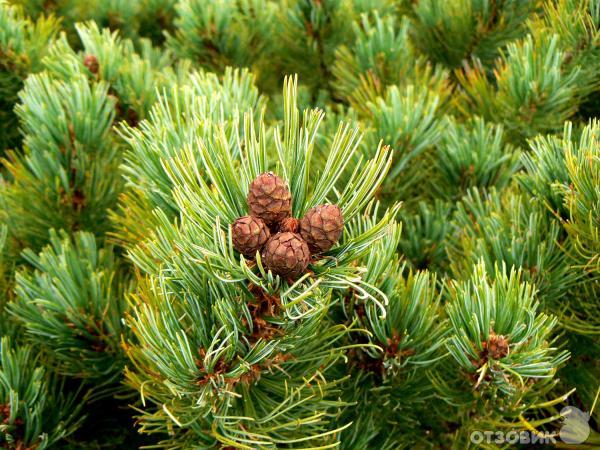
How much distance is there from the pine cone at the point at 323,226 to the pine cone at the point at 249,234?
0.10 ft

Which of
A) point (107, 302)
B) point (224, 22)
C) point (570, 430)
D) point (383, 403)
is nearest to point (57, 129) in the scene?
point (107, 302)

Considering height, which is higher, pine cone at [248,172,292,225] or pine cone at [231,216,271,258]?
pine cone at [248,172,292,225]

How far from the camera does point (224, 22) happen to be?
102cm

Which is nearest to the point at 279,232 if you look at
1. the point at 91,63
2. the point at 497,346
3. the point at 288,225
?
the point at 288,225

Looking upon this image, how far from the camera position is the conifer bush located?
0.50 meters

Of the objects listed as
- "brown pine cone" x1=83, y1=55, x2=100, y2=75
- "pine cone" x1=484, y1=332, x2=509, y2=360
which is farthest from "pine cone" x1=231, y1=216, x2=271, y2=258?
"brown pine cone" x1=83, y1=55, x2=100, y2=75

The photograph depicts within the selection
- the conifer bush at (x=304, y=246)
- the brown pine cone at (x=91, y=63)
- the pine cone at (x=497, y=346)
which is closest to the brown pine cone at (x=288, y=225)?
the conifer bush at (x=304, y=246)

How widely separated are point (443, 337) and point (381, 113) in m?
0.31

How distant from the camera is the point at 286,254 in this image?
0.45m

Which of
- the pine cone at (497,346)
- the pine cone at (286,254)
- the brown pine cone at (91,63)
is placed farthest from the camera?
the brown pine cone at (91,63)

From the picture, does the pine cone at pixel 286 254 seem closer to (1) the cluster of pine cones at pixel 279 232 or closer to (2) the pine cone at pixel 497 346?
(1) the cluster of pine cones at pixel 279 232

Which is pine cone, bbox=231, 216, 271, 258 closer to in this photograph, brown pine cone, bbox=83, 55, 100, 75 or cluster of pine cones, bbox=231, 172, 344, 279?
cluster of pine cones, bbox=231, 172, 344, 279

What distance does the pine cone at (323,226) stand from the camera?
455 mm

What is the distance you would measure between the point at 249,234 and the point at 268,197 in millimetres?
31
